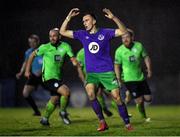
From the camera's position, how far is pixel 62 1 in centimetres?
1739

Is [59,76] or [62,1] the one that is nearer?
[59,76]

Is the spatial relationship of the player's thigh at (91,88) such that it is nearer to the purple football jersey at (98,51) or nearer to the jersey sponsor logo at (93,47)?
the purple football jersey at (98,51)

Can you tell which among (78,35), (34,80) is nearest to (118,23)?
(78,35)

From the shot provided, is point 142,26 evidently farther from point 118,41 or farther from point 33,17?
point 33,17

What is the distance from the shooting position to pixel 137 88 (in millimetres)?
10102

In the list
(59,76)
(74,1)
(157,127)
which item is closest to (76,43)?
(74,1)

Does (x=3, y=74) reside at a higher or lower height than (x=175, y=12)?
lower

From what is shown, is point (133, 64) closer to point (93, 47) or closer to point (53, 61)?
point (53, 61)

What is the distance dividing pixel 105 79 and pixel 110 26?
8348 mm

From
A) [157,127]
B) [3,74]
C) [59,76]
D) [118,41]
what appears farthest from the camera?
[3,74]

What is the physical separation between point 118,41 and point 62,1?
93.9 inches

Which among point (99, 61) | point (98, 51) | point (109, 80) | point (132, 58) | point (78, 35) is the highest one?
point (78, 35)

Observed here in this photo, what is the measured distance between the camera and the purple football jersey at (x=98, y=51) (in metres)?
7.83

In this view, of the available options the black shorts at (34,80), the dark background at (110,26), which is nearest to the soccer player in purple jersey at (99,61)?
the black shorts at (34,80)
